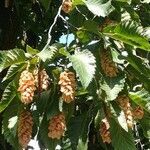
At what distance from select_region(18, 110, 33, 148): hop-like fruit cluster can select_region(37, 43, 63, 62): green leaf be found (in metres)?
0.18

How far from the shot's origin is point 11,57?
4.61 ft

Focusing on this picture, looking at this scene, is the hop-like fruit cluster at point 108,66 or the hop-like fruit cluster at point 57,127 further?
the hop-like fruit cluster at point 108,66

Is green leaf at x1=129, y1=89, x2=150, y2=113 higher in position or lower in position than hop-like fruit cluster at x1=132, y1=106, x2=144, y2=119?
higher

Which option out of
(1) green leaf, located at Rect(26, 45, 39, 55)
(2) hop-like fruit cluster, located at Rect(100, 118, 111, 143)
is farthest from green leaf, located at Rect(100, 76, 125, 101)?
(1) green leaf, located at Rect(26, 45, 39, 55)

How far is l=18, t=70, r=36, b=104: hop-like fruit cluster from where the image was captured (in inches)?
52.0

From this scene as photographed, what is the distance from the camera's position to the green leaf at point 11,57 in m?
1.40

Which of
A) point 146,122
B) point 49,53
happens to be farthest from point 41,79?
point 146,122

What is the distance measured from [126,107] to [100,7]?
0.32m

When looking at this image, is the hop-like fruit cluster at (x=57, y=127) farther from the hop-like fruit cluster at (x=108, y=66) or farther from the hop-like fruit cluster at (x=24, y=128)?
the hop-like fruit cluster at (x=108, y=66)

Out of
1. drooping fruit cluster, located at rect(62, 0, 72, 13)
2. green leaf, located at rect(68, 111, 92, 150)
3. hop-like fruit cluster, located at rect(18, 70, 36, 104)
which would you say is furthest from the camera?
green leaf, located at rect(68, 111, 92, 150)

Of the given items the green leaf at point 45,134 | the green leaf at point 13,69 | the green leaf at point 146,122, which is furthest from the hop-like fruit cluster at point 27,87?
→ the green leaf at point 146,122

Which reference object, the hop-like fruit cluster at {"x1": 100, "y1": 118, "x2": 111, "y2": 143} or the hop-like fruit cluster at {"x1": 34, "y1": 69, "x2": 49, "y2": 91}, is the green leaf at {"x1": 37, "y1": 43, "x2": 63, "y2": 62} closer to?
the hop-like fruit cluster at {"x1": 34, "y1": 69, "x2": 49, "y2": 91}

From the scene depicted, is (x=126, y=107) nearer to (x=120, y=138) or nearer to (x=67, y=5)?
(x=120, y=138)

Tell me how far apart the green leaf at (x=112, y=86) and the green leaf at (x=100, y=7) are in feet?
0.66
